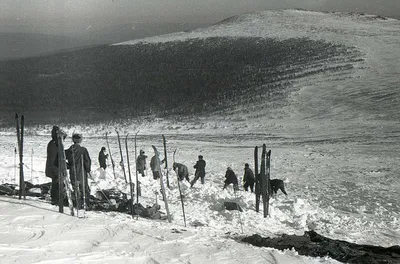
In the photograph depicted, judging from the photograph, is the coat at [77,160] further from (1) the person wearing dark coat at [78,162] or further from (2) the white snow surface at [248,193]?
(2) the white snow surface at [248,193]

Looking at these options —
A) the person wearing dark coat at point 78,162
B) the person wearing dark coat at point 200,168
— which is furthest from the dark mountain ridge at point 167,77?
the person wearing dark coat at point 78,162

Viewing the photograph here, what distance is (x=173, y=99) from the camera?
39844mm

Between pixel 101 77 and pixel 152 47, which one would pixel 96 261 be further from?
pixel 152 47

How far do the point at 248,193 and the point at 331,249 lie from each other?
6498 millimetres

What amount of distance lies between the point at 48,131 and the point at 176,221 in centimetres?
2280

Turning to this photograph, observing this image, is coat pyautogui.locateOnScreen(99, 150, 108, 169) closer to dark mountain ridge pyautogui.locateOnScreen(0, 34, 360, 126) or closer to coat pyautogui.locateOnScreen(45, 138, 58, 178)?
coat pyautogui.locateOnScreen(45, 138, 58, 178)

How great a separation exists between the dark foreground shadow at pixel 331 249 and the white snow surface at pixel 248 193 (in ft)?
1.53

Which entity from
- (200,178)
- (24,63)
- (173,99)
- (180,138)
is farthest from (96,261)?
(24,63)

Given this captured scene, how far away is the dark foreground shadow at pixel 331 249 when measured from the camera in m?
6.47

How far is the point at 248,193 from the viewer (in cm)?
1316

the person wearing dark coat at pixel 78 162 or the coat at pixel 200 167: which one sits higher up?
the person wearing dark coat at pixel 78 162

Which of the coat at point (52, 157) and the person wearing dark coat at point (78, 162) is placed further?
the person wearing dark coat at point (78, 162)

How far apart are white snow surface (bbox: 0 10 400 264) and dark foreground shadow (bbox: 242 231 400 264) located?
47cm

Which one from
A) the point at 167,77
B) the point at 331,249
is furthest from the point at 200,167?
the point at 167,77
